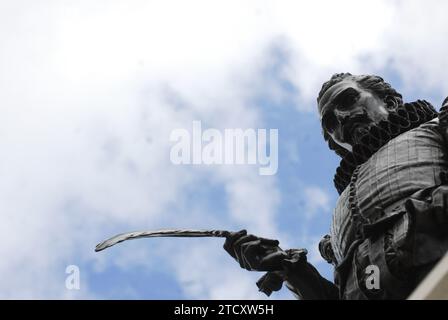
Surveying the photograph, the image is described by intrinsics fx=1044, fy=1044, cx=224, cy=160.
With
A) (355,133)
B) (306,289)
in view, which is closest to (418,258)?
(306,289)

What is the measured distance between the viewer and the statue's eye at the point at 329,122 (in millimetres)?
12500

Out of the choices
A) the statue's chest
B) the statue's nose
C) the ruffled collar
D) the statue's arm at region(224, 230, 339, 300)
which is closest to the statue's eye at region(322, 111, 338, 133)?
Result: the statue's nose

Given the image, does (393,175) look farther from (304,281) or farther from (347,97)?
(347,97)

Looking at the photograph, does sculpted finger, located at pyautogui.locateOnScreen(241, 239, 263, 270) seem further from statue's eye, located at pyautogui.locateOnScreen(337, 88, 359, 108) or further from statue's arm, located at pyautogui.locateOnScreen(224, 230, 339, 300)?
statue's eye, located at pyautogui.locateOnScreen(337, 88, 359, 108)

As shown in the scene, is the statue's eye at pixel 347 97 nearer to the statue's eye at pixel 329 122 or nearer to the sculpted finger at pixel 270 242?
the statue's eye at pixel 329 122

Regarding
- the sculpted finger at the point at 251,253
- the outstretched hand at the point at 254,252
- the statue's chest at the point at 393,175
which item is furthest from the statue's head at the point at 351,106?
the sculpted finger at the point at 251,253

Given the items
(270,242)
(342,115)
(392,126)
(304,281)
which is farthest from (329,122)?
(304,281)

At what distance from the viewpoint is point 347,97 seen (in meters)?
12.4

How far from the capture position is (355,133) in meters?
12.0

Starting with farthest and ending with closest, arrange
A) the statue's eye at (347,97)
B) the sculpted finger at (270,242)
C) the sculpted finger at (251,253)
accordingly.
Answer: the statue's eye at (347,97) < the sculpted finger at (270,242) < the sculpted finger at (251,253)

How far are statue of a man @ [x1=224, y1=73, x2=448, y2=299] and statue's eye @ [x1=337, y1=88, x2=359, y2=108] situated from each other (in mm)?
12

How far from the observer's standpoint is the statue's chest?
10297mm

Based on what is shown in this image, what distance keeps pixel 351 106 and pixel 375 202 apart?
7.13 ft
